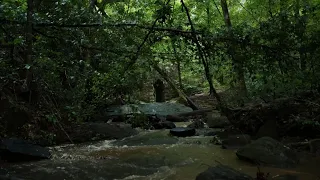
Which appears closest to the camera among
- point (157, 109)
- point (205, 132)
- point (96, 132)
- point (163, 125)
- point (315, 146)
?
point (315, 146)

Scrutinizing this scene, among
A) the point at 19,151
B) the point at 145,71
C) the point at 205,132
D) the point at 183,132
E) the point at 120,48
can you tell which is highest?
the point at 120,48

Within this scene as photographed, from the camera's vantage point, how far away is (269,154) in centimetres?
615

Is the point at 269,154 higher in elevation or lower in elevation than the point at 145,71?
lower

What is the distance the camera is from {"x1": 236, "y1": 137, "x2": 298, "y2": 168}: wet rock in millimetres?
6016

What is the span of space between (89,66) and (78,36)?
22.0 inches

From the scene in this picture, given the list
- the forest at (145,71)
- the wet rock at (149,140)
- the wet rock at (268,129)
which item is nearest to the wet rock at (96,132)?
the forest at (145,71)

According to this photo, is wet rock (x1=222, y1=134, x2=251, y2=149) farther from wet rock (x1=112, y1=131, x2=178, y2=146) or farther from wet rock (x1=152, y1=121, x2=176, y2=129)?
wet rock (x1=152, y1=121, x2=176, y2=129)

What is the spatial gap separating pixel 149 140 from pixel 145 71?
4.09 m

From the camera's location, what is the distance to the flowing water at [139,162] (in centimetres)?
561

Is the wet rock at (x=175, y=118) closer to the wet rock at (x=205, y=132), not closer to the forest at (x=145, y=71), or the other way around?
the wet rock at (x=205, y=132)

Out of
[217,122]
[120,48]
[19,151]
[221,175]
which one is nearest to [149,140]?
[217,122]

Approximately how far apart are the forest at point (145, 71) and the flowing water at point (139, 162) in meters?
0.04

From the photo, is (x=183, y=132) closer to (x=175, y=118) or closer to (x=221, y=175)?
(x=175, y=118)

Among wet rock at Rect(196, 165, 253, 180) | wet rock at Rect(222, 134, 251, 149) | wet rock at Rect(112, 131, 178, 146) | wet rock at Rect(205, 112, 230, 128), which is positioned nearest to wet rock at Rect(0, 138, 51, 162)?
wet rock at Rect(112, 131, 178, 146)
